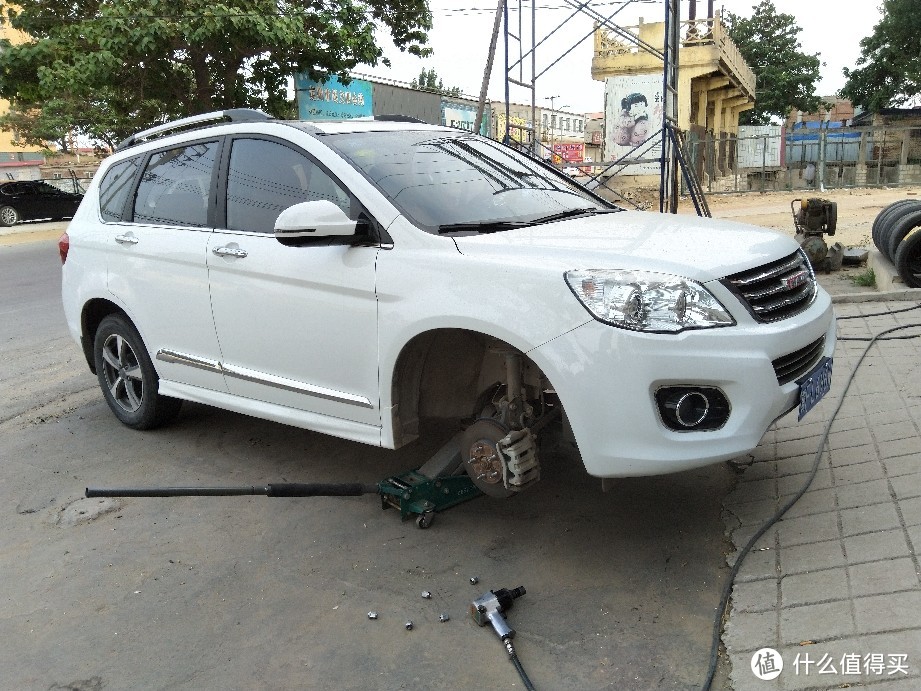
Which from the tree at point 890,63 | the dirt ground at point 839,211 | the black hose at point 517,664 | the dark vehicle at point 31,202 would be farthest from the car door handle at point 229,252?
the tree at point 890,63

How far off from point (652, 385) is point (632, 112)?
2470cm

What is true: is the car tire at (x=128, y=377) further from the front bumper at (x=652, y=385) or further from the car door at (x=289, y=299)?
the front bumper at (x=652, y=385)

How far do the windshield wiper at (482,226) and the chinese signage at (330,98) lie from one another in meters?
16.8

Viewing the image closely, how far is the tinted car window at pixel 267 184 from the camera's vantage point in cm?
380

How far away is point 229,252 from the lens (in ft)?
13.2

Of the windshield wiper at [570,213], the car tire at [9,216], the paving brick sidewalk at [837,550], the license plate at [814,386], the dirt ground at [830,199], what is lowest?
the dirt ground at [830,199]

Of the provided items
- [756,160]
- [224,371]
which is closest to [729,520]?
[224,371]

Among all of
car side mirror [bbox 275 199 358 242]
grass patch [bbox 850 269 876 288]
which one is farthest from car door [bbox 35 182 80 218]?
car side mirror [bbox 275 199 358 242]

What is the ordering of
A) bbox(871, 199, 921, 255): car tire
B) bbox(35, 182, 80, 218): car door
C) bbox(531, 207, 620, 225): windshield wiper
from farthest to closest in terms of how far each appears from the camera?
1. bbox(35, 182, 80, 218): car door
2. bbox(871, 199, 921, 255): car tire
3. bbox(531, 207, 620, 225): windshield wiper

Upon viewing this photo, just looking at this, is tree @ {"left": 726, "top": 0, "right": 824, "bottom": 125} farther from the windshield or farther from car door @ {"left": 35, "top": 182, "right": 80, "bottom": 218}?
the windshield

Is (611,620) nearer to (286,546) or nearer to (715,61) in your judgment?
A: (286,546)

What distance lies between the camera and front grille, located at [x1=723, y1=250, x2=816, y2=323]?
2.96m

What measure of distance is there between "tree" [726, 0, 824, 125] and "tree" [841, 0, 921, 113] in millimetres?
5336

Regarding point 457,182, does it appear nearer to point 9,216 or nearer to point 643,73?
point 643,73
